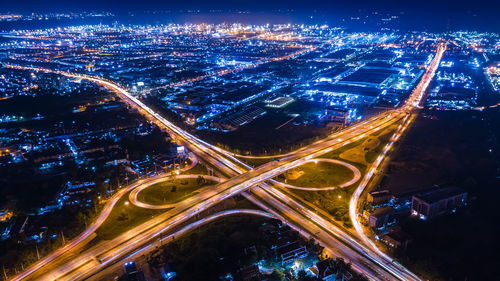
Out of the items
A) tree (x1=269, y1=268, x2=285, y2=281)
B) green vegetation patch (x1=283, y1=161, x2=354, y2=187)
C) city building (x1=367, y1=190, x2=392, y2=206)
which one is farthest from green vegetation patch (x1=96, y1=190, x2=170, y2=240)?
city building (x1=367, y1=190, x2=392, y2=206)

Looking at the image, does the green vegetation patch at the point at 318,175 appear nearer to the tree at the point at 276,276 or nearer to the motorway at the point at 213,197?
the motorway at the point at 213,197

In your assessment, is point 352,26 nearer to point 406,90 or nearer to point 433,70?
point 433,70

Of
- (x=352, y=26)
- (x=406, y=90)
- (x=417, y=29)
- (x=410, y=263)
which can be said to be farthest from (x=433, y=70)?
A: (x=352, y=26)

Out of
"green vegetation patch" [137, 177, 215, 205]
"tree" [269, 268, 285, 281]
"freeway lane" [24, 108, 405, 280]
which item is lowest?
"tree" [269, 268, 285, 281]

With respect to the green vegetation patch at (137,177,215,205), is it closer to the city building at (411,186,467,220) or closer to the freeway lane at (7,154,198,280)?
the freeway lane at (7,154,198,280)

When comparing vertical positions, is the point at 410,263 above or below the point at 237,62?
below

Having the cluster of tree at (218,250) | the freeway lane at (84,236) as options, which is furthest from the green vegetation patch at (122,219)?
the cluster of tree at (218,250)
